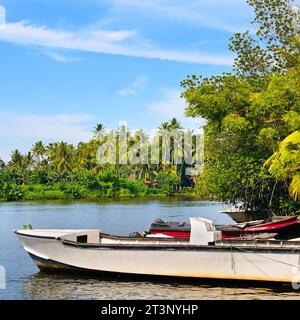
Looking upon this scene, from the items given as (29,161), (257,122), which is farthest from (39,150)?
(257,122)

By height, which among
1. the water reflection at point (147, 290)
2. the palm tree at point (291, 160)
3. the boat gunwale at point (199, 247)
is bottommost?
the water reflection at point (147, 290)

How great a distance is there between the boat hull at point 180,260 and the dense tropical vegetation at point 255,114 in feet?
18.7

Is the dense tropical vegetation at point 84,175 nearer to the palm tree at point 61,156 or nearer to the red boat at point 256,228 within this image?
the palm tree at point 61,156

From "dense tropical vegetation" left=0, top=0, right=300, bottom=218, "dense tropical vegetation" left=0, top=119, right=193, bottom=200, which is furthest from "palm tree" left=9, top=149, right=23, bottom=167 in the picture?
"dense tropical vegetation" left=0, top=0, right=300, bottom=218

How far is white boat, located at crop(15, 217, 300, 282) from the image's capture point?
637 inches

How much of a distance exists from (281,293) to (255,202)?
1382 centimetres

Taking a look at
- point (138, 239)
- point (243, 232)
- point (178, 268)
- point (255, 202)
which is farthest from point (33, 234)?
point (255, 202)

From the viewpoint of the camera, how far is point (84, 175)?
8831 centimetres

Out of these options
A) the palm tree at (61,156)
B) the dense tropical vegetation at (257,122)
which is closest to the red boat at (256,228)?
the dense tropical vegetation at (257,122)

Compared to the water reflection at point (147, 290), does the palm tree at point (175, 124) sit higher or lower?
higher

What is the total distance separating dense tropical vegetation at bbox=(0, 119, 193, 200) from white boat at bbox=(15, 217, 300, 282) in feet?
221

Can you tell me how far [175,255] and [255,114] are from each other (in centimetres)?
984

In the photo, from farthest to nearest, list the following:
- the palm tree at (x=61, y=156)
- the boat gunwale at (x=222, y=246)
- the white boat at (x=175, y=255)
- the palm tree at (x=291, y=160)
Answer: the palm tree at (x=61, y=156) → the palm tree at (x=291, y=160) → the white boat at (x=175, y=255) → the boat gunwale at (x=222, y=246)

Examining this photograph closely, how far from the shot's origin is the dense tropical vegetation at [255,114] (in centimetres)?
A: 2350
